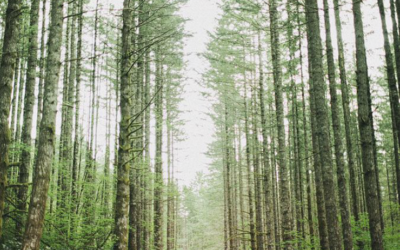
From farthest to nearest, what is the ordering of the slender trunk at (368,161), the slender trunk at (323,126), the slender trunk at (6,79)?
1. the slender trunk at (323,126)
2. the slender trunk at (368,161)
3. the slender trunk at (6,79)

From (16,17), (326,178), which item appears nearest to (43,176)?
(16,17)

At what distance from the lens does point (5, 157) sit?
5535 millimetres

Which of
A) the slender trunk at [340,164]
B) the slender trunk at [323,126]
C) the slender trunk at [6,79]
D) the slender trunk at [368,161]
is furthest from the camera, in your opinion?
the slender trunk at [340,164]

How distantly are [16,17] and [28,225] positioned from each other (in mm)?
4124

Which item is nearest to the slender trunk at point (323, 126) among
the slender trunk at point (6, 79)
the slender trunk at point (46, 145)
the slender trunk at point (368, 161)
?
the slender trunk at point (368, 161)

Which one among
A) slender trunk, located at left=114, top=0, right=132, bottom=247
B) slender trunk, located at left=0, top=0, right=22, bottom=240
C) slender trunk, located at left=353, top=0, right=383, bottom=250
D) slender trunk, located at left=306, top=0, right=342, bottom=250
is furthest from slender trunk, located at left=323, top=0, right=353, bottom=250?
slender trunk, located at left=0, top=0, right=22, bottom=240

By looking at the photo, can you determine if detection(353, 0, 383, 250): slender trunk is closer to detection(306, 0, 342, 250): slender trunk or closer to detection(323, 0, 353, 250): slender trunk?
detection(306, 0, 342, 250): slender trunk

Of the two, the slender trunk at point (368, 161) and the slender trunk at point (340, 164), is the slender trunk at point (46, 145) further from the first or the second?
the slender trunk at point (340, 164)

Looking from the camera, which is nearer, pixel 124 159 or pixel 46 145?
pixel 46 145

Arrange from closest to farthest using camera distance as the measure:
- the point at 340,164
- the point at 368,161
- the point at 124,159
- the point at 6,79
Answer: the point at 6,79 < the point at 368,161 < the point at 124,159 < the point at 340,164

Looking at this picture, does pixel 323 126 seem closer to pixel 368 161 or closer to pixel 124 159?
pixel 368 161

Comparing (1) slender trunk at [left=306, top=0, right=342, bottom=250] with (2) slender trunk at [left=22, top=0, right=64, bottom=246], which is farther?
(1) slender trunk at [left=306, top=0, right=342, bottom=250]

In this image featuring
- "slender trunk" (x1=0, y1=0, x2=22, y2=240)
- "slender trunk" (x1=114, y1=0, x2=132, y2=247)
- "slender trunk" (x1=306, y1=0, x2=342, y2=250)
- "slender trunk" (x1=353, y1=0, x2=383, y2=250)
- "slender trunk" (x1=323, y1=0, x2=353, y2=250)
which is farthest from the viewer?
"slender trunk" (x1=323, y1=0, x2=353, y2=250)

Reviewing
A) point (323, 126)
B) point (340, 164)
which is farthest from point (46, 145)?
point (340, 164)
